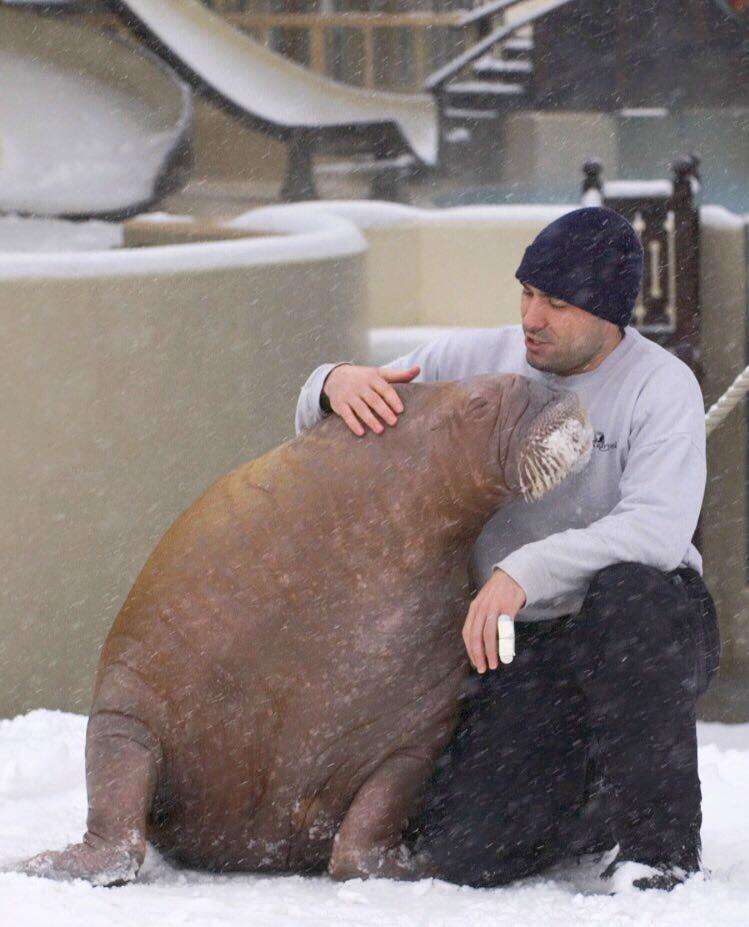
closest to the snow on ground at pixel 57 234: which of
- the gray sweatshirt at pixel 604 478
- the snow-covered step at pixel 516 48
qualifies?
the gray sweatshirt at pixel 604 478

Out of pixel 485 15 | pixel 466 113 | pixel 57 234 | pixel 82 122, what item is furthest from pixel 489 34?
pixel 57 234

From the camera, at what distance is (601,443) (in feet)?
8.04

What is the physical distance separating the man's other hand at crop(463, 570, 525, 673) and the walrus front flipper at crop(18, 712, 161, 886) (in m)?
0.52

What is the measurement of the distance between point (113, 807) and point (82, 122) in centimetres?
826

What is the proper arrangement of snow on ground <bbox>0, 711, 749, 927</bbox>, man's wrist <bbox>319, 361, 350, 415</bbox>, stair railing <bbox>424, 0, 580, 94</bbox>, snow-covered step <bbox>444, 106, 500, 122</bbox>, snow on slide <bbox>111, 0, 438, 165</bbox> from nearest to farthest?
snow on ground <bbox>0, 711, 749, 927</bbox> → man's wrist <bbox>319, 361, 350, 415</bbox> → snow on slide <bbox>111, 0, 438, 165</bbox> → stair railing <bbox>424, 0, 580, 94</bbox> → snow-covered step <bbox>444, 106, 500, 122</bbox>

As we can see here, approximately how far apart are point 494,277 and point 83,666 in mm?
5484

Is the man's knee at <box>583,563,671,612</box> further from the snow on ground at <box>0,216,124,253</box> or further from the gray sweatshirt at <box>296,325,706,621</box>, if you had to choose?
the snow on ground at <box>0,216,124,253</box>

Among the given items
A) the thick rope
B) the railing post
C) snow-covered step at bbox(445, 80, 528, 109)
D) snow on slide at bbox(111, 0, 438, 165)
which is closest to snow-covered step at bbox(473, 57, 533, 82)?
snow-covered step at bbox(445, 80, 528, 109)

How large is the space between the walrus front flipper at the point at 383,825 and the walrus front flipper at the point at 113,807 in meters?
0.30

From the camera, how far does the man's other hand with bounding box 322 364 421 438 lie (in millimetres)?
2410

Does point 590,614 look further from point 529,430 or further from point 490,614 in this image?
point 529,430

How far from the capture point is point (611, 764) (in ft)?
7.47

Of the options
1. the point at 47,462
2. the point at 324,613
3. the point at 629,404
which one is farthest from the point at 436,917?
the point at 47,462

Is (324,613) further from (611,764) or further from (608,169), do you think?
(608,169)
